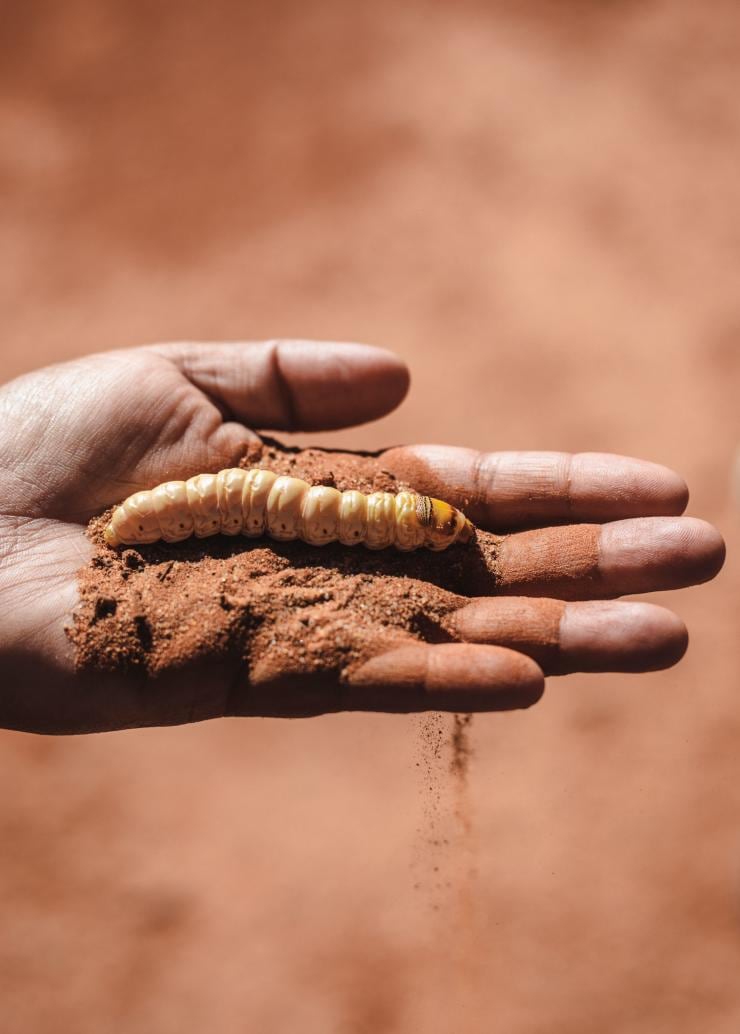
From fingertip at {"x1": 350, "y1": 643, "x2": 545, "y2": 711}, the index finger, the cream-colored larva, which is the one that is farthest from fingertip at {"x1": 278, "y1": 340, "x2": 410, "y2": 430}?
fingertip at {"x1": 350, "y1": 643, "x2": 545, "y2": 711}

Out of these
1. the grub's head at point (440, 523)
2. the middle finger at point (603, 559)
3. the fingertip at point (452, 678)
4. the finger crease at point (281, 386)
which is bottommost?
the fingertip at point (452, 678)

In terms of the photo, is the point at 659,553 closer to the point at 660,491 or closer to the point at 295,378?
the point at 660,491

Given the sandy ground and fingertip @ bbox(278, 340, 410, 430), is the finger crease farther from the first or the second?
the sandy ground

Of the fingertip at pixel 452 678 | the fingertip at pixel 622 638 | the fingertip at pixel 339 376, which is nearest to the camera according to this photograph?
the fingertip at pixel 452 678

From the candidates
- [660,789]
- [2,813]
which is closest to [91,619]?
[2,813]

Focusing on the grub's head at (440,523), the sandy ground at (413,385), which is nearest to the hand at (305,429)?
the grub's head at (440,523)

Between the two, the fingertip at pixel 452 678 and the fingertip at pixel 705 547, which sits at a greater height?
the fingertip at pixel 705 547

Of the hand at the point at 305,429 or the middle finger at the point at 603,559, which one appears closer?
the hand at the point at 305,429

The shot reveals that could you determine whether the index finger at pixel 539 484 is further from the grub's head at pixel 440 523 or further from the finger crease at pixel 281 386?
the finger crease at pixel 281 386
